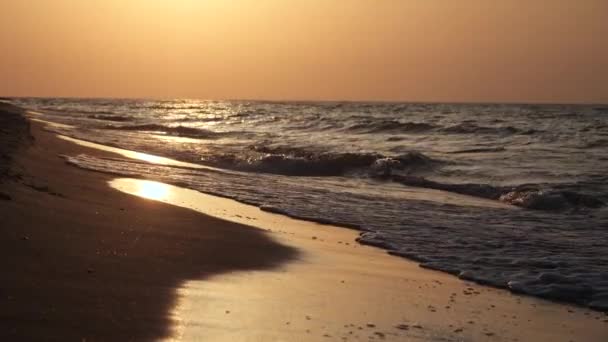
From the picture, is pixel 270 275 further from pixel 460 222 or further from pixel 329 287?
pixel 460 222

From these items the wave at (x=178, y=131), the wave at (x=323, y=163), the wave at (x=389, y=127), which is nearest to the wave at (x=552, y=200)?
the wave at (x=323, y=163)

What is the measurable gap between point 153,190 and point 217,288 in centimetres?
599

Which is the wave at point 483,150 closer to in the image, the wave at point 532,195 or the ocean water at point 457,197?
the ocean water at point 457,197

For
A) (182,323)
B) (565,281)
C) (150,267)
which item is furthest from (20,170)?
(565,281)

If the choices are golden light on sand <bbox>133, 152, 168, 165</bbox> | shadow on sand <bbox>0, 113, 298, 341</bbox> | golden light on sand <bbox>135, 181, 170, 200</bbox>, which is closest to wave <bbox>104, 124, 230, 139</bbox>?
golden light on sand <bbox>133, 152, 168, 165</bbox>

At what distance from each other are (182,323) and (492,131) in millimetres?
33009

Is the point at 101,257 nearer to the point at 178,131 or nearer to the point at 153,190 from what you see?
the point at 153,190

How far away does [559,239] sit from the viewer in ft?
30.0

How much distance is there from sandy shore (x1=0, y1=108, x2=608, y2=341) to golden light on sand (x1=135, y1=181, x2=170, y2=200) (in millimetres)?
1923

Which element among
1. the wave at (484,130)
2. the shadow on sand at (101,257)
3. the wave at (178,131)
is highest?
the wave at (484,130)

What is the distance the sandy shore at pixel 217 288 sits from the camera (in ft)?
14.8

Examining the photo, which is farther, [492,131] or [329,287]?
[492,131]

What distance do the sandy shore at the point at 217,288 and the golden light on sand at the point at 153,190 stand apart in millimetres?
1923

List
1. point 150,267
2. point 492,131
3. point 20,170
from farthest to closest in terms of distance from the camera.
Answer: point 492,131
point 20,170
point 150,267
